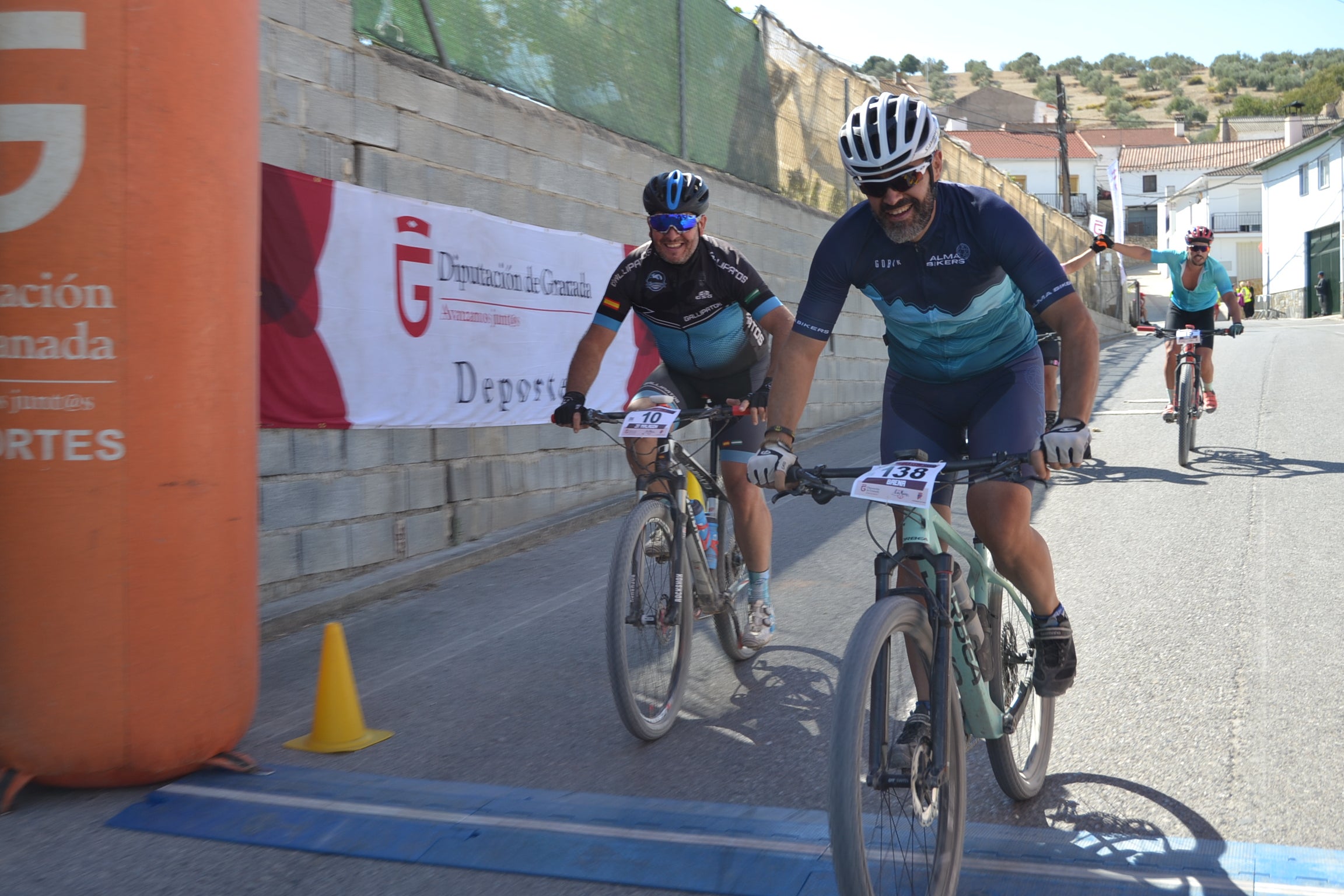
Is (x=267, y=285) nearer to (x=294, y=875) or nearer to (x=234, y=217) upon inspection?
(x=234, y=217)

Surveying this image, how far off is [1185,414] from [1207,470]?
1.84 feet

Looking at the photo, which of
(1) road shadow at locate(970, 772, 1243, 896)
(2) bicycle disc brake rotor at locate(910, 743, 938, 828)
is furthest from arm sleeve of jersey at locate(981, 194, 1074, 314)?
(1) road shadow at locate(970, 772, 1243, 896)

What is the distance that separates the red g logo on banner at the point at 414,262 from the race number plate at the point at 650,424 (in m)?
3.02

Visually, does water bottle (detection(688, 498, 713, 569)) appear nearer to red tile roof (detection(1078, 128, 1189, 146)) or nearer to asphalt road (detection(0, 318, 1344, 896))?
asphalt road (detection(0, 318, 1344, 896))

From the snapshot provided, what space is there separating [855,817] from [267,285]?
4.90 meters

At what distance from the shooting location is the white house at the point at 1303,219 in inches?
1870

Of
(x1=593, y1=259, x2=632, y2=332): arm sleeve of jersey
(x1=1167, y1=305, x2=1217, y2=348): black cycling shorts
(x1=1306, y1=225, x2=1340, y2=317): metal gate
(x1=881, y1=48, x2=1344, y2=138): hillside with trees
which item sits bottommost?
(x1=593, y1=259, x2=632, y2=332): arm sleeve of jersey

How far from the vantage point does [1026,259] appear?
133 inches

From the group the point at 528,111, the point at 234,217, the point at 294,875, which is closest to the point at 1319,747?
the point at 294,875

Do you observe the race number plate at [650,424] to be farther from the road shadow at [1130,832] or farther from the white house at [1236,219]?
the white house at [1236,219]

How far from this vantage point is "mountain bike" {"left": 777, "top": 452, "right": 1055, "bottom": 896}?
8.43 ft

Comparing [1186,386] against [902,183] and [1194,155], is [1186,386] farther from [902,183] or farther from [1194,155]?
[1194,155]

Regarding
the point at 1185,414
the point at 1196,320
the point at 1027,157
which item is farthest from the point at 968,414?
the point at 1027,157

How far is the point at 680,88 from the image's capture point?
1175 cm
